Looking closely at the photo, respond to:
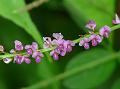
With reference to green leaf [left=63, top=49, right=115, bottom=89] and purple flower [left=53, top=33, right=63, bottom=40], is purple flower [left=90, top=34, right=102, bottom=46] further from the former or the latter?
green leaf [left=63, top=49, right=115, bottom=89]

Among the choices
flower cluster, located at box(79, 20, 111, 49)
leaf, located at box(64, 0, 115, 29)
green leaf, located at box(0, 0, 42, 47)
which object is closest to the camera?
flower cluster, located at box(79, 20, 111, 49)

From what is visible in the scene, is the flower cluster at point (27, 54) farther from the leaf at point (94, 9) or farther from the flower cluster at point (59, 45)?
the leaf at point (94, 9)

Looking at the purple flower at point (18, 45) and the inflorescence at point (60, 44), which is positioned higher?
the purple flower at point (18, 45)

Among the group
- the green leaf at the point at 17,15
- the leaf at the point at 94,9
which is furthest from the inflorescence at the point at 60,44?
the leaf at the point at 94,9

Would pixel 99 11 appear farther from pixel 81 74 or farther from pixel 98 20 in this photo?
pixel 81 74

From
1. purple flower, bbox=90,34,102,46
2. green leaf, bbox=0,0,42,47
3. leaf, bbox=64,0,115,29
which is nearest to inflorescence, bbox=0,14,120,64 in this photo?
purple flower, bbox=90,34,102,46

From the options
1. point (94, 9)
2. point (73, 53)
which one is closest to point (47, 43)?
point (94, 9)

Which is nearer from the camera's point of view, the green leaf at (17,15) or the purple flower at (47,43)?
the purple flower at (47,43)
